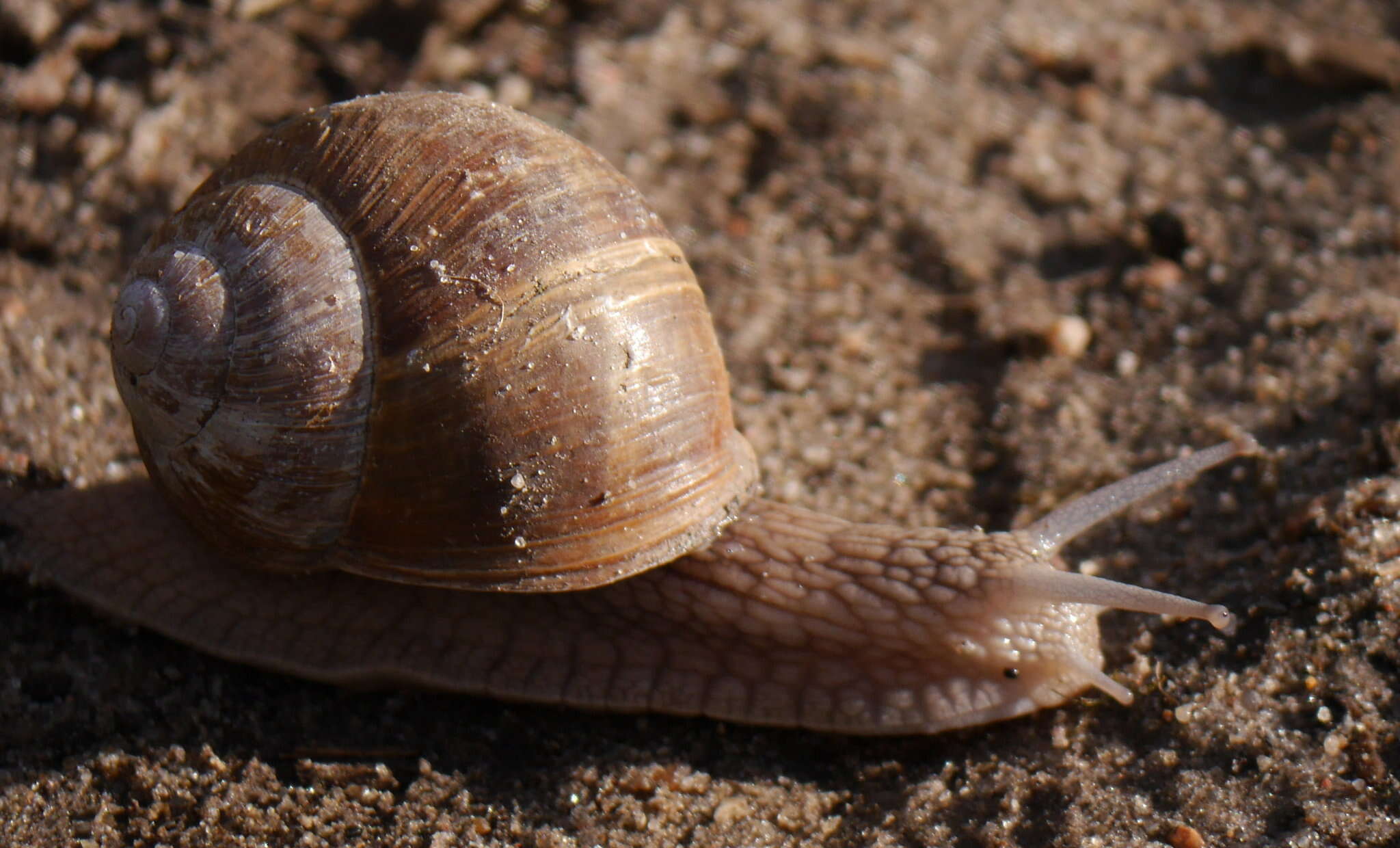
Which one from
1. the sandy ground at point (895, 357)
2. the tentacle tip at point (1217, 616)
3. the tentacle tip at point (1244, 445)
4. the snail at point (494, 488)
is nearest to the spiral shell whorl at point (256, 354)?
the snail at point (494, 488)

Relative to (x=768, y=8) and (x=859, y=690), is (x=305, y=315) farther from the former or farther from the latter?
(x=768, y=8)

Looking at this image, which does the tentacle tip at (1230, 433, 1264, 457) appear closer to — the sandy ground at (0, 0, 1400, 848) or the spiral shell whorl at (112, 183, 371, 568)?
the sandy ground at (0, 0, 1400, 848)

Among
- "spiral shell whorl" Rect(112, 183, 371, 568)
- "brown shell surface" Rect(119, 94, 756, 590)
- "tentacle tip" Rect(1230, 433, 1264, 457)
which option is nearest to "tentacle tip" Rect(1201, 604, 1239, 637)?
"tentacle tip" Rect(1230, 433, 1264, 457)

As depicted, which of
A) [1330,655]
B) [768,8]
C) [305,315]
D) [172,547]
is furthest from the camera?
[768,8]

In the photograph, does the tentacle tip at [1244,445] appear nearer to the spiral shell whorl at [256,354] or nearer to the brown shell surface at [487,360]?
the brown shell surface at [487,360]

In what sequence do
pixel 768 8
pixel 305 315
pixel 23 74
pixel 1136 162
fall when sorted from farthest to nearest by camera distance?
pixel 768 8
pixel 1136 162
pixel 23 74
pixel 305 315

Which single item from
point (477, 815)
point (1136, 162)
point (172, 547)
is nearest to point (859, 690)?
point (477, 815)

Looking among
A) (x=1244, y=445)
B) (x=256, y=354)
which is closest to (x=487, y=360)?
(x=256, y=354)

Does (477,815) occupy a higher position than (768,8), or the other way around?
(768,8)
